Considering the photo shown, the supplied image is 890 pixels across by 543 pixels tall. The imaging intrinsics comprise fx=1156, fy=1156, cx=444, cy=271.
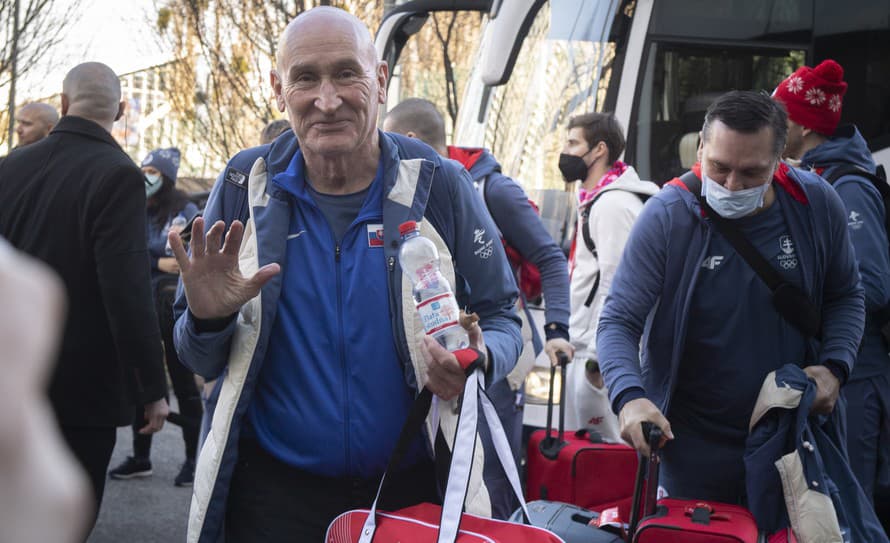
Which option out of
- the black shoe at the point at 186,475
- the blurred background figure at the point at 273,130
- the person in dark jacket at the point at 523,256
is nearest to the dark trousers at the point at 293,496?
the person in dark jacket at the point at 523,256

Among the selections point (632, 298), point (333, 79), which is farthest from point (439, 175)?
point (632, 298)

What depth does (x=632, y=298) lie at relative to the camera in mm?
3508

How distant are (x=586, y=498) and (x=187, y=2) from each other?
15731 millimetres

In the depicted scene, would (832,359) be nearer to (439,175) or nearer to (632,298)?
(632,298)

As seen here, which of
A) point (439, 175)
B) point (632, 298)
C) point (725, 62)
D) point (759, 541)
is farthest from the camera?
point (725, 62)

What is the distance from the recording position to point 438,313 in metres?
2.55

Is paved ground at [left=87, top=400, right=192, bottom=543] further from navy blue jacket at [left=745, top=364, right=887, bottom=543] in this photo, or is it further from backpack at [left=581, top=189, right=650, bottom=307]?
navy blue jacket at [left=745, top=364, right=887, bottom=543]

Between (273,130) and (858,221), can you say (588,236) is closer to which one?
(858,221)

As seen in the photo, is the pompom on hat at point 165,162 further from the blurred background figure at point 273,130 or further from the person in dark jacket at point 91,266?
the person in dark jacket at point 91,266

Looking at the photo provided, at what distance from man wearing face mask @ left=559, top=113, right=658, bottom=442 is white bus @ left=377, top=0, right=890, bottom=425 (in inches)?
37.8

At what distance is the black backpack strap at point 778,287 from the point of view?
11.2 feet

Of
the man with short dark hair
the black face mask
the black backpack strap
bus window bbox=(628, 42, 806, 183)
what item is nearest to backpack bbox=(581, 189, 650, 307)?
the black face mask

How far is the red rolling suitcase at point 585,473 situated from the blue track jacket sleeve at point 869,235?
3.72 feet

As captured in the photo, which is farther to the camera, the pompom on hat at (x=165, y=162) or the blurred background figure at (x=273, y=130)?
the pompom on hat at (x=165, y=162)
